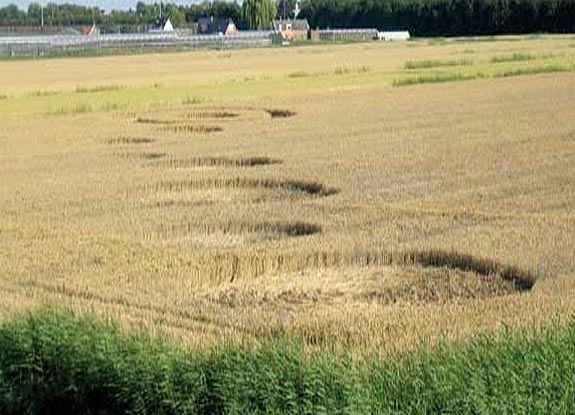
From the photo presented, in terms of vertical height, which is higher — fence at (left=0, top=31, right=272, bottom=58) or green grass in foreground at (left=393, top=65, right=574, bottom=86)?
green grass in foreground at (left=393, top=65, right=574, bottom=86)

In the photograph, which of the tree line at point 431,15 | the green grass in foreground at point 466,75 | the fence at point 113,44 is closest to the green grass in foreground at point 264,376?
the green grass in foreground at point 466,75

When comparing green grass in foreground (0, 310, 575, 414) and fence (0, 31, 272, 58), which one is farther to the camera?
fence (0, 31, 272, 58)

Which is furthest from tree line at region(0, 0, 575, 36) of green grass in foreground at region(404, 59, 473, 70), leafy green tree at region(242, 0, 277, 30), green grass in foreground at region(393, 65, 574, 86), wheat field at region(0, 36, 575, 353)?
wheat field at region(0, 36, 575, 353)

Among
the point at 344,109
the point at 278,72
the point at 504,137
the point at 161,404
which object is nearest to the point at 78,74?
the point at 278,72

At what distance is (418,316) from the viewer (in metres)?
11.7

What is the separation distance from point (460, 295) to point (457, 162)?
10.8 metres

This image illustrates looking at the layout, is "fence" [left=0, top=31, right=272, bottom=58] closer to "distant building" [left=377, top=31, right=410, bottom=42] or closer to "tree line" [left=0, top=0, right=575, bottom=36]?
"distant building" [left=377, top=31, right=410, bottom=42]

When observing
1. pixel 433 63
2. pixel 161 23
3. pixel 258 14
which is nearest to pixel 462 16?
pixel 258 14

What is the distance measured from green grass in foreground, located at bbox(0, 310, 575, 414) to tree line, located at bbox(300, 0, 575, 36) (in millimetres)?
117547

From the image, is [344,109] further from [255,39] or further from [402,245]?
[255,39]

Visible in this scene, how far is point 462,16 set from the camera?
13425 cm

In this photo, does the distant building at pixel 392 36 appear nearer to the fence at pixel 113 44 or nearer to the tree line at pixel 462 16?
the tree line at pixel 462 16

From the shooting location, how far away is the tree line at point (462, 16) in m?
124

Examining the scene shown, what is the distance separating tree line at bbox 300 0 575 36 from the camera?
123625mm
